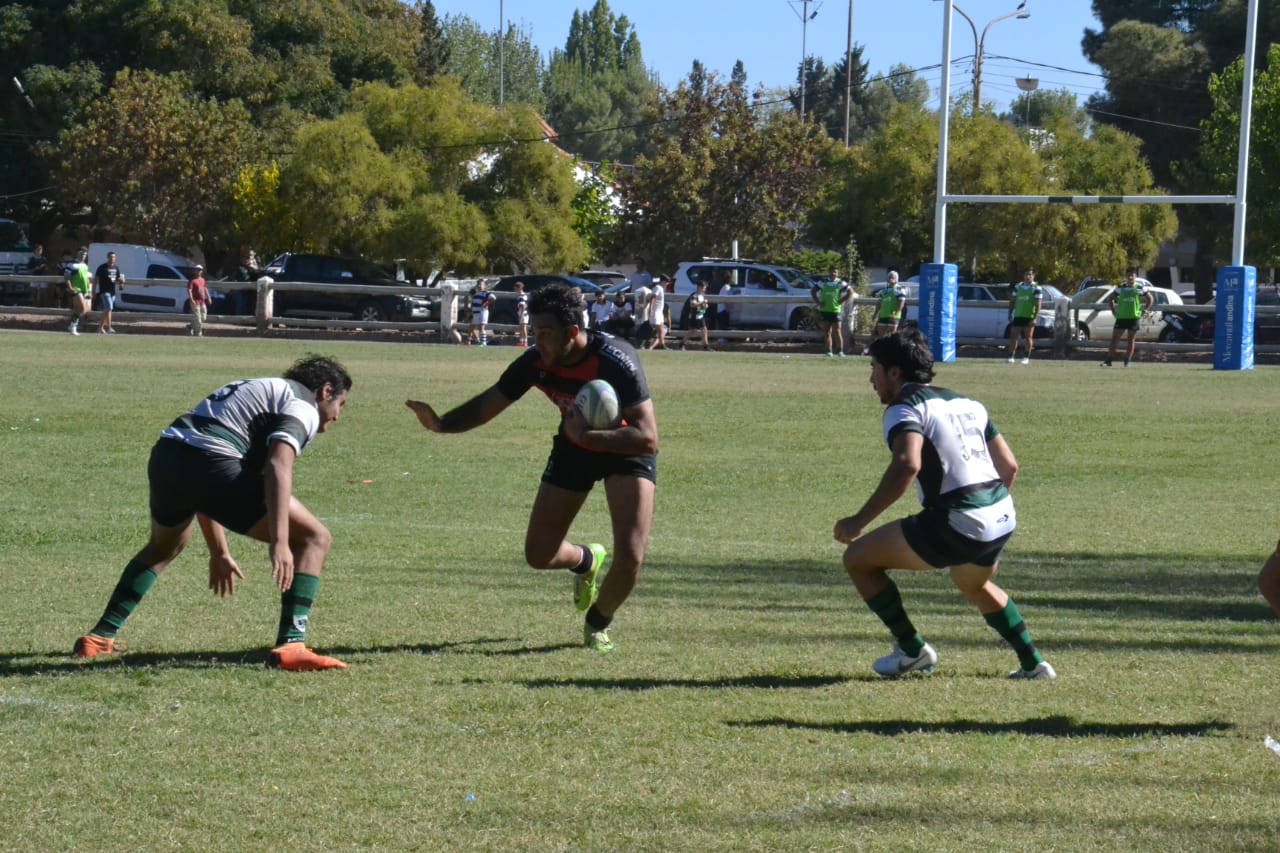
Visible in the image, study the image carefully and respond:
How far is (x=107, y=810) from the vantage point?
4.77 metres

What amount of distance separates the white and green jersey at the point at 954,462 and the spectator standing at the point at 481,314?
95.9 ft

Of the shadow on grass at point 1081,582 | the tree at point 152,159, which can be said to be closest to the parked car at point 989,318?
the tree at point 152,159

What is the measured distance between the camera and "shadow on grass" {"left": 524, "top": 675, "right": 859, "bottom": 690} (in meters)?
6.54

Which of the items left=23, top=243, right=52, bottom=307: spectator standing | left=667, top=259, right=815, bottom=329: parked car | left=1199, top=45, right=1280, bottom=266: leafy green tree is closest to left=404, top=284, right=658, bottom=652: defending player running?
left=667, top=259, right=815, bottom=329: parked car

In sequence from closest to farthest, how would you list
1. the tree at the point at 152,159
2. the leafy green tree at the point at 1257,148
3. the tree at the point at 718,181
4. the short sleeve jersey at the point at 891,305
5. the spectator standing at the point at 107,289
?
the short sleeve jersey at the point at 891,305
the spectator standing at the point at 107,289
the leafy green tree at the point at 1257,148
the tree at the point at 152,159
the tree at the point at 718,181

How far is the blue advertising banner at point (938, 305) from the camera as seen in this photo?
32.3 m

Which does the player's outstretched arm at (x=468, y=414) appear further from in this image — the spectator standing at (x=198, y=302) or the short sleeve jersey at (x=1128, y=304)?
the spectator standing at (x=198, y=302)

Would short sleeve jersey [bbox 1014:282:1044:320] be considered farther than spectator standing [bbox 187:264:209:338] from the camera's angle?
No

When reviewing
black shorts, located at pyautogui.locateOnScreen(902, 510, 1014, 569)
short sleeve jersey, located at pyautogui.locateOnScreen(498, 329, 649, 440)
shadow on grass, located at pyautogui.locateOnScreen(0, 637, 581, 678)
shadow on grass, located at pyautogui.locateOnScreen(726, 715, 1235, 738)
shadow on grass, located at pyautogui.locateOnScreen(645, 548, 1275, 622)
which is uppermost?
Answer: short sleeve jersey, located at pyautogui.locateOnScreen(498, 329, 649, 440)

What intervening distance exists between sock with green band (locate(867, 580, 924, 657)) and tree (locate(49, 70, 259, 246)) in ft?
142

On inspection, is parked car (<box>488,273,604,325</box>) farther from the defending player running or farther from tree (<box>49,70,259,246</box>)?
the defending player running

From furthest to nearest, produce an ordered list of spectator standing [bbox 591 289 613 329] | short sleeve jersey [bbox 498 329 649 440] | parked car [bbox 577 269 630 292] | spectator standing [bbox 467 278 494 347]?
1. parked car [bbox 577 269 630 292]
2. spectator standing [bbox 591 289 613 329]
3. spectator standing [bbox 467 278 494 347]
4. short sleeve jersey [bbox 498 329 649 440]

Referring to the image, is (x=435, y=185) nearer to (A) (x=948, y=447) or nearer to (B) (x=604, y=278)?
(B) (x=604, y=278)

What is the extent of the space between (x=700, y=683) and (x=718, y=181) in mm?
47370
